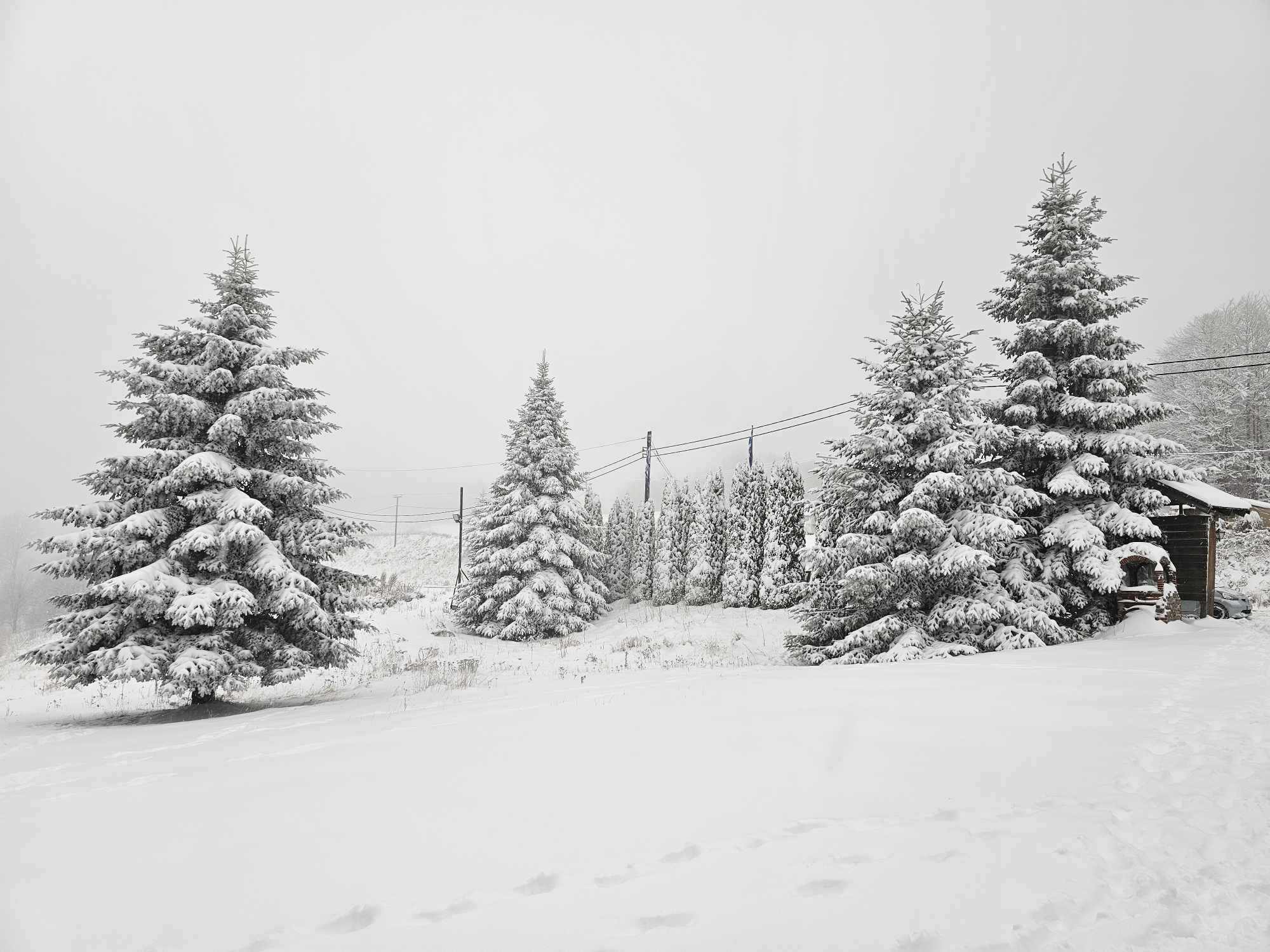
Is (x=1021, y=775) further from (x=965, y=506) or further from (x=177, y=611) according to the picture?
(x=177, y=611)

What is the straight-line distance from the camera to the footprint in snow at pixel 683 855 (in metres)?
3.09

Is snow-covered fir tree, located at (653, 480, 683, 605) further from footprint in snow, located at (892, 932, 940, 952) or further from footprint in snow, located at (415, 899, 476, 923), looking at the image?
footprint in snow, located at (892, 932, 940, 952)

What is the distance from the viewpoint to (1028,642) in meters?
10.2

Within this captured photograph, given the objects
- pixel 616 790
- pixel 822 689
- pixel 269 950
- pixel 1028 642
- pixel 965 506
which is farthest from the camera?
pixel 965 506

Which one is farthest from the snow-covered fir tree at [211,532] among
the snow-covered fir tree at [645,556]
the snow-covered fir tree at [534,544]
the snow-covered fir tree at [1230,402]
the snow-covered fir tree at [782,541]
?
the snow-covered fir tree at [1230,402]

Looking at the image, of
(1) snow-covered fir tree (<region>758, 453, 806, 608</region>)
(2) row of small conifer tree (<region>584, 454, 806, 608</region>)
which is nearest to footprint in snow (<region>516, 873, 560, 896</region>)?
(2) row of small conifer tree (<region>584, 454, 806, 608</region>)

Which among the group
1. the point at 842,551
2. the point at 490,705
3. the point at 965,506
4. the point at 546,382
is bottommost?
the point at 490,705

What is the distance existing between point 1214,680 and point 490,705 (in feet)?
27.0

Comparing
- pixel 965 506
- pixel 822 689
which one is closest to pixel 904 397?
pixel 965 506

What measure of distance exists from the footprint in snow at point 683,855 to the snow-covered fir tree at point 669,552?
74.0ft

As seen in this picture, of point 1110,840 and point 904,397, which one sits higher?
point 904,397

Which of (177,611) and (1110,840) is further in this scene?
(177,611)

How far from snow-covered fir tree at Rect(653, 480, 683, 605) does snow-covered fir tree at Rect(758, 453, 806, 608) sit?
5002 millimetres

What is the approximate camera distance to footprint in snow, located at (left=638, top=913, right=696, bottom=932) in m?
2.59
